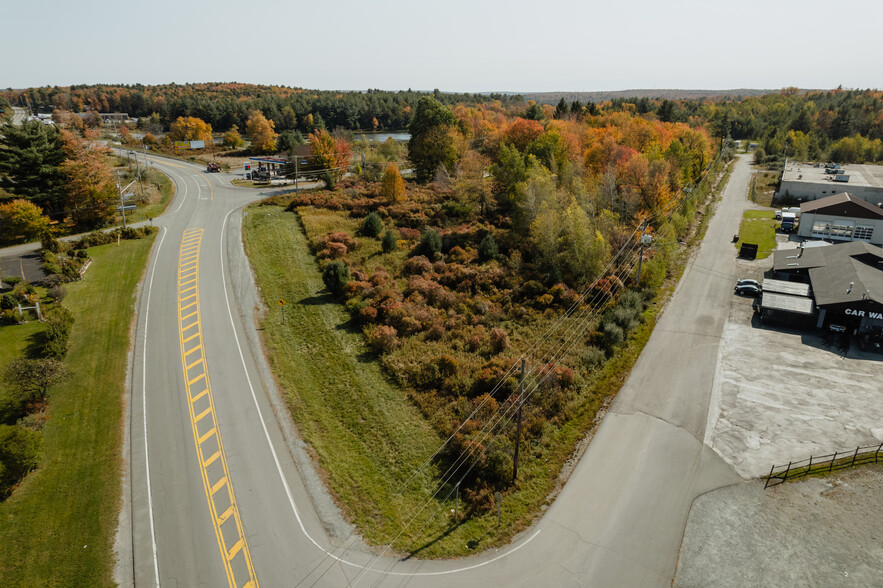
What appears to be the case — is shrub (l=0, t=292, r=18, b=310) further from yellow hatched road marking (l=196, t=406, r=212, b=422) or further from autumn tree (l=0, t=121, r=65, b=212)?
autumn tree (l=0, t=121, r=65, b=212)

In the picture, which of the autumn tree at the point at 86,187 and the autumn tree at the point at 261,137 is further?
the autumn tree at the point at 261,137

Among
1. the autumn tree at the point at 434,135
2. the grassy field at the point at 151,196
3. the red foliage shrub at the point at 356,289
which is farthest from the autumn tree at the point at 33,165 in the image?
the autumn tree at the point at 434,135

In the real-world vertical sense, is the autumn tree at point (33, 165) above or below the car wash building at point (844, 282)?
above

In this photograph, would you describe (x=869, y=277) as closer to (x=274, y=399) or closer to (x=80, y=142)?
(x=274, y=399)

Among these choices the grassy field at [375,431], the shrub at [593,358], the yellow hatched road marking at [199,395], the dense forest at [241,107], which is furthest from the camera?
the dense forest at [241,107]

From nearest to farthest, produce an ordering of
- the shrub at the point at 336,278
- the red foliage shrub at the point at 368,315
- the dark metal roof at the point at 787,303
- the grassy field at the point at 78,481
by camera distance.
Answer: the grassy field at the point at 78,481 → the dark metal roof at the point at 787,303 → the red foliage shrub at the point at 368,315 → the shrub at the point at 336,278

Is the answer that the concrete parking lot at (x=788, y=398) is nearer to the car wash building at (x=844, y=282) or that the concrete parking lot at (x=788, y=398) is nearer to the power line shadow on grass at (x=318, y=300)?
the car wash building at (x=844, y=282)

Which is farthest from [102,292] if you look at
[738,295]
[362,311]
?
[738,295]

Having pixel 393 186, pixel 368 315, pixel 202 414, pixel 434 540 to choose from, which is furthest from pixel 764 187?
pixel 202 414
